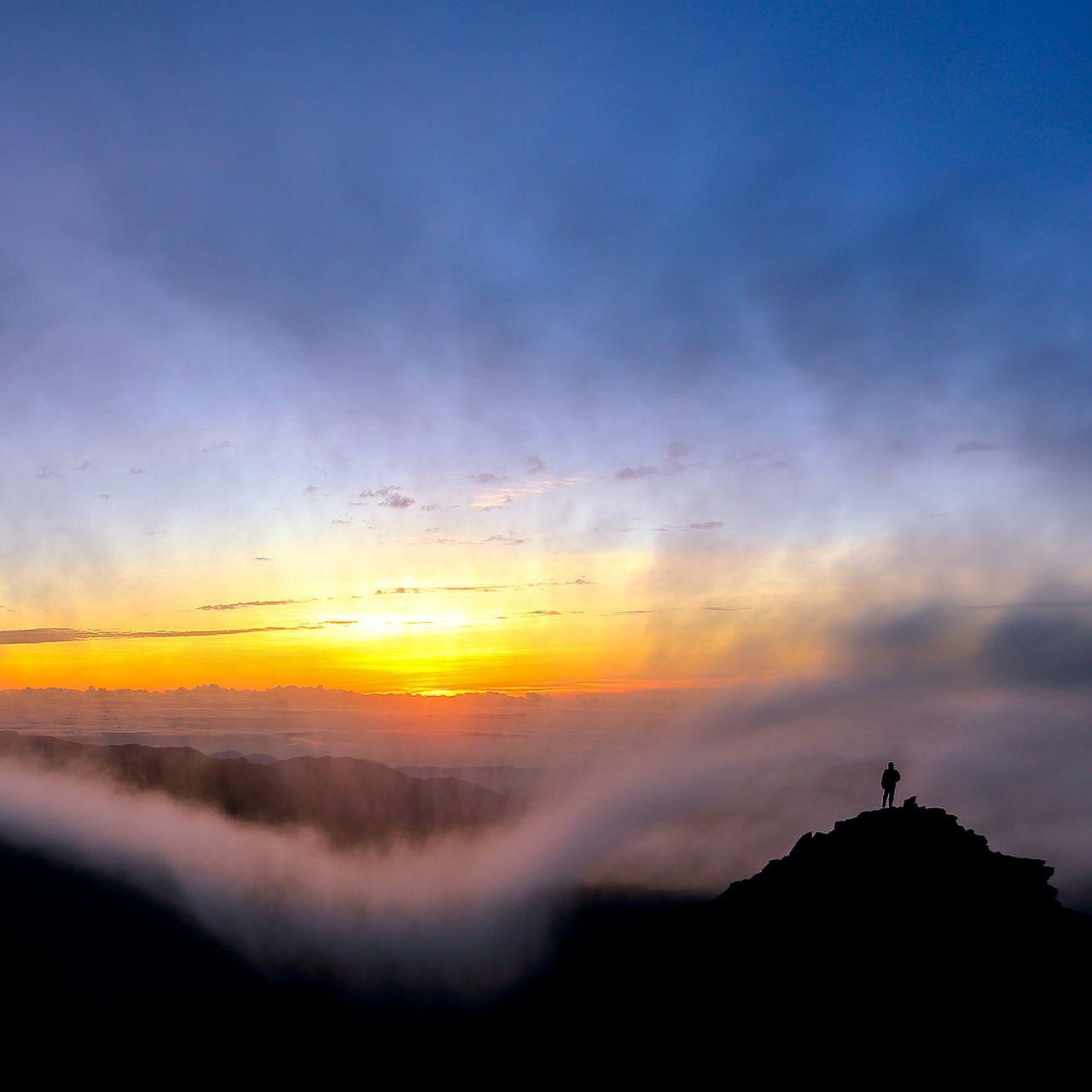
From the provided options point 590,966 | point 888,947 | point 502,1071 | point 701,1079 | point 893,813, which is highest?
point 893,813

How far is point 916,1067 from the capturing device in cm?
7138

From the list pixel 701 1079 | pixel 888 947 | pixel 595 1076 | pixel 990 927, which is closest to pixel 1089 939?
pixel 990 927

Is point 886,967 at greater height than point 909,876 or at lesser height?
lesser

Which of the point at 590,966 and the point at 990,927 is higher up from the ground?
the point at 990,927

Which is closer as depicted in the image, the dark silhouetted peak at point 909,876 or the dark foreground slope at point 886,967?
the dark foreground slope at point 886,967

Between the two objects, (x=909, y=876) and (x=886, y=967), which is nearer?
(x=886, y=967)

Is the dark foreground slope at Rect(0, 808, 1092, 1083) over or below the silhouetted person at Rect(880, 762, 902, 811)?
below

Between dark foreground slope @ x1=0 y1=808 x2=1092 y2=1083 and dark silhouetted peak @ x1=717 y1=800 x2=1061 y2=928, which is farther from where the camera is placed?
dark silhouetted peak @ x1=717 y1=800 x2=1061 y2=928

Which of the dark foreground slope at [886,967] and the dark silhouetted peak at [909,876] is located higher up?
the dark silhouetted peak at [909,876]

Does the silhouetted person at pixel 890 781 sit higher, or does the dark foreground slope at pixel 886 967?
the silhouetted person at pixel 890 781

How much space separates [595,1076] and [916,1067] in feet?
194

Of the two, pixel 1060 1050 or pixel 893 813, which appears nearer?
pixel 1060 1050

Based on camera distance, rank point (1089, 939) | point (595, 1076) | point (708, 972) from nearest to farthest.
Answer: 1. point (1089, 939)
2. point (708, 972)
3. point (595, 1076)

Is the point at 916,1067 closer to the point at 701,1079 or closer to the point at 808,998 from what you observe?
the point at 808,998
